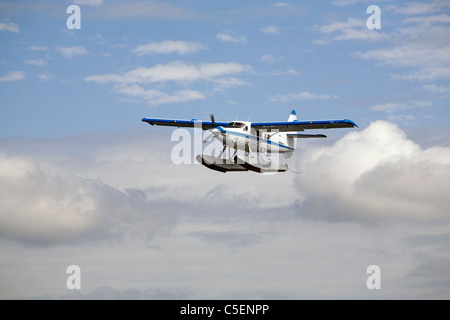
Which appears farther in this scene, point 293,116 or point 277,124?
point 293,116

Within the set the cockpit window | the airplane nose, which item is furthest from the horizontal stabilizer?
the airplane nose

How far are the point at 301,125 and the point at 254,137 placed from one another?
320cm

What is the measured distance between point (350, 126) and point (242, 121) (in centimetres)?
694

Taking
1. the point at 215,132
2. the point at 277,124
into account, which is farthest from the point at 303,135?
the point at 215,132

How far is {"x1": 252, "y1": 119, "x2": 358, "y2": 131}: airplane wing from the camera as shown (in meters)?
36.5

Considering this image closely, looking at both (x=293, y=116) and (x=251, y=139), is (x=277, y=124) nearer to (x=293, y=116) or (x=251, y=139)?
(x=251, y=139)

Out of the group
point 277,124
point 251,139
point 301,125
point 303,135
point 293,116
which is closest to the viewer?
point 251,139

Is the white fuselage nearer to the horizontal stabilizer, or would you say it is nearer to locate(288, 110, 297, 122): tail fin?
the horizontal stabilizer

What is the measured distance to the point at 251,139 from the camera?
3784 cm

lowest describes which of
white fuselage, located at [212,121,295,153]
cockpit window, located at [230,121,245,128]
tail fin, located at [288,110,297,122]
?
white fuselage, located at [212,121,295,153]

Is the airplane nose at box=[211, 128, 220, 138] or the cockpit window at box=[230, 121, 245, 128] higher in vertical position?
the cockpit window at box=[230, 121, 245, 128]

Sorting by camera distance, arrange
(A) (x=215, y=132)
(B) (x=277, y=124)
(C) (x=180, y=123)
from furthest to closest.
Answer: (C) (x=180, y=123), (B) (x=277, y=124), (A) (x=215, y=132)

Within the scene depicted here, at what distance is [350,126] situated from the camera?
3656 cm
